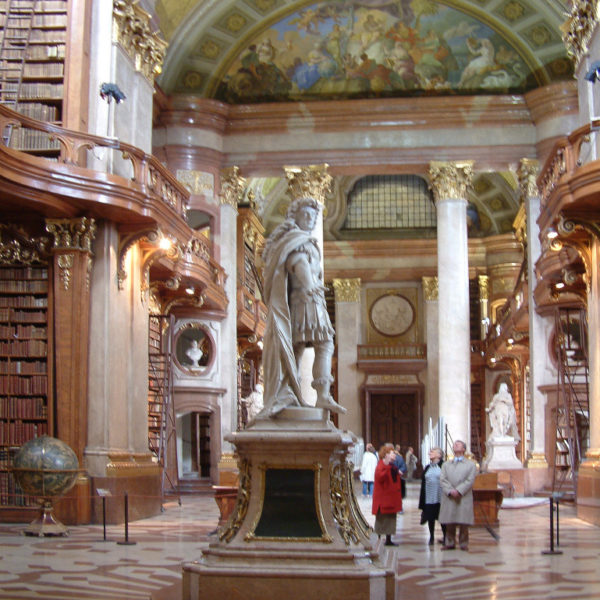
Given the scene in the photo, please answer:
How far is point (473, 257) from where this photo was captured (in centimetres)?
3184

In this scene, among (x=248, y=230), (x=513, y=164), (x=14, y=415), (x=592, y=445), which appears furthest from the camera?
(x=248, y=230)

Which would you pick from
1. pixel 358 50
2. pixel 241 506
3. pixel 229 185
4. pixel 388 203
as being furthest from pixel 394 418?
pixel 241 506

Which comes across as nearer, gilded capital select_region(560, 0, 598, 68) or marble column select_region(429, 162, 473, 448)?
gilded capital select_region(560, 0, 598, 68)

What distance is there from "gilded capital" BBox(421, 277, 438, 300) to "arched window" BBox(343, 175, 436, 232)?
2.00 m

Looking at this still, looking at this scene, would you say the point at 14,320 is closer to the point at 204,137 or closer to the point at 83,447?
the point at 83,447

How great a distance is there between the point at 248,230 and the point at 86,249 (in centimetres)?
1408

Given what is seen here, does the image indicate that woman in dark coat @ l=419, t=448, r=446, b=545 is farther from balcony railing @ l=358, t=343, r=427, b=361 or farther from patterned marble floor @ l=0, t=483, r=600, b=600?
balcony railing @ l=358, t=343, r=427, b=361

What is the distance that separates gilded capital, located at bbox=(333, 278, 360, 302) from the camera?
32.1m

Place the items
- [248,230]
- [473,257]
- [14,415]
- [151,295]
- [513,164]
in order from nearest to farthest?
[14,415] < [151,295] < [513,164] < [248,230] < [473,257]

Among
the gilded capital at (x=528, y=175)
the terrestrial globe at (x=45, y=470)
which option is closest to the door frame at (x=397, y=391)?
the gilded capital at (x=528, y=175)

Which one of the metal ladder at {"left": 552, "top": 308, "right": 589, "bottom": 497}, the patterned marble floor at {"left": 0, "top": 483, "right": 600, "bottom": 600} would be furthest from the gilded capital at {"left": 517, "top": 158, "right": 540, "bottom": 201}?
the patterned marble floor at {"left": 0, "top": 483, "right": 600, "bottom": 600}

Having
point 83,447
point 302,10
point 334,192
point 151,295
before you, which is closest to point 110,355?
point 83,447

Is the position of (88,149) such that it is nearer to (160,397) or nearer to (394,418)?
(160,397)

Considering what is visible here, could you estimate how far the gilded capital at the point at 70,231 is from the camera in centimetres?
1308
